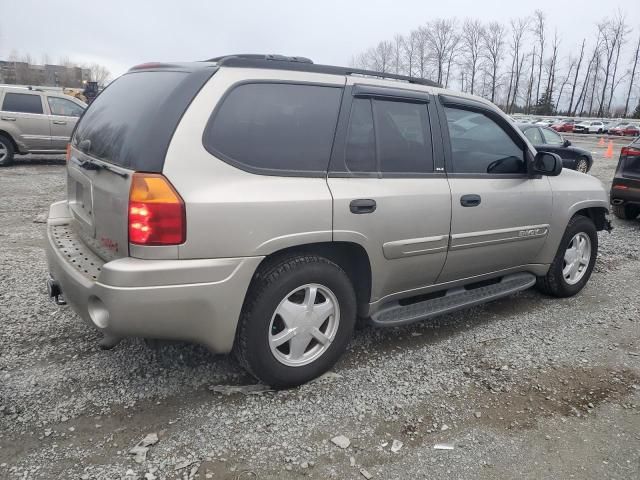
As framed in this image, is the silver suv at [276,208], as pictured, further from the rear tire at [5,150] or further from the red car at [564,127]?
the red car at [564,127]

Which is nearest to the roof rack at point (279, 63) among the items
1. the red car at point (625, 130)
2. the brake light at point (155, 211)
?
the brake light at point (155, 211)

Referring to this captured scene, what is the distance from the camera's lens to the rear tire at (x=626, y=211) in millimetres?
8527

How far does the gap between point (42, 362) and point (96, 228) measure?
3.40 feet

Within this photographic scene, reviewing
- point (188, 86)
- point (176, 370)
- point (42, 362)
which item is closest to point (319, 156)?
point (188, 86)

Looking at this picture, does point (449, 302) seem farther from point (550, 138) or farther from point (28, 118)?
point (550, 138)

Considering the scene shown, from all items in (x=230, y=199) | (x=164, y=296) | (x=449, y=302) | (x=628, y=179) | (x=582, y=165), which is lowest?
(x=449, y=302)

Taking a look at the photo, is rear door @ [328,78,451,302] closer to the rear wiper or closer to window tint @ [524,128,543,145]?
the rear wiper

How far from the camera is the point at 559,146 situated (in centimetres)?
1367

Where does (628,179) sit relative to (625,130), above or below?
below

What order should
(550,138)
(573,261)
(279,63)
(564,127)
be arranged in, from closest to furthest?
(279,63) → (573,261) → (550,138) → (564,127)

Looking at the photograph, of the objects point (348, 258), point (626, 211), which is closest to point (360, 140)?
point (348, 258)

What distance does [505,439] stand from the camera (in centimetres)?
261

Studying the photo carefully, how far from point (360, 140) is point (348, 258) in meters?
0.73

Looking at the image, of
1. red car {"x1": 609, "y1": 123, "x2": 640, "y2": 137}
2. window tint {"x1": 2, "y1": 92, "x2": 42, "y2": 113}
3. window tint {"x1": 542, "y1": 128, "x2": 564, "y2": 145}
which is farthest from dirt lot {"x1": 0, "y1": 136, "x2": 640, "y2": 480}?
red car {"x1": 609, "y1": 123, "x2": 640, "y2": 137}
